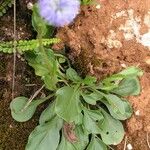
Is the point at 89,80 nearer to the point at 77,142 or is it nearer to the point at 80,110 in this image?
the point at 80,110

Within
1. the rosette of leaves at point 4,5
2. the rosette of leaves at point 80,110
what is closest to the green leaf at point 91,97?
the rosette of leaves at point 80,110

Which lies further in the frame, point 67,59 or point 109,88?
point 67,59

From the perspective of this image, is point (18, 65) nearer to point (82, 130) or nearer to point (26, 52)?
point (26, 52)

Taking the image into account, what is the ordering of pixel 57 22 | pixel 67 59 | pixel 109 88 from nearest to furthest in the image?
pixel 57 22 → pixel 109 88 → pixel 67 59

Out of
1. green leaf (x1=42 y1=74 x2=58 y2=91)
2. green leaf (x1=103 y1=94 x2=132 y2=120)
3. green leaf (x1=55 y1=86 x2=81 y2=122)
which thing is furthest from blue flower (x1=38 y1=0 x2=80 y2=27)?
green leaf (x1=103 y1=94 x2=132 y2=120)

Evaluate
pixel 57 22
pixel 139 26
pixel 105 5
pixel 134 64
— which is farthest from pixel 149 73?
pixel 57 22

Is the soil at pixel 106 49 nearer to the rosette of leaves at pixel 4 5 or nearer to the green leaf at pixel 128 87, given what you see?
the green leaf at pixel 128 87

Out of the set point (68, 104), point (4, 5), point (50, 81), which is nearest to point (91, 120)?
point (68, 104)
